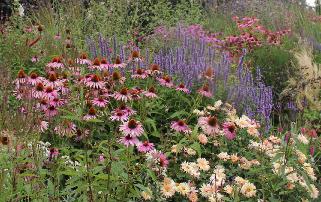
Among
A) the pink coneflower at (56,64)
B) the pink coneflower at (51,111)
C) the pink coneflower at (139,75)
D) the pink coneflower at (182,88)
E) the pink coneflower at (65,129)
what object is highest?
the pink coneflower at (56,64)

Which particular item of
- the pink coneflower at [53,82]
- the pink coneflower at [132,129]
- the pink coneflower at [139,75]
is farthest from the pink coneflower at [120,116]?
the pink coneflower at [139,75]

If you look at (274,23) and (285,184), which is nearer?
(285,184)

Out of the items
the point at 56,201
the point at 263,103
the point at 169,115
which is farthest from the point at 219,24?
the point at 56,201

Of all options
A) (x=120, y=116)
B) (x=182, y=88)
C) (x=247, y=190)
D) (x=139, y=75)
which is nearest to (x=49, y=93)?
(x=120, y=116)

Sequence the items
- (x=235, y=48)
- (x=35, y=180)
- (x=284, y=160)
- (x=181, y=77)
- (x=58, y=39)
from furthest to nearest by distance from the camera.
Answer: (x=235, y=48), (x=58, y=39), (x=181, y=77), (x=284, y=160), (x=35, y=180)

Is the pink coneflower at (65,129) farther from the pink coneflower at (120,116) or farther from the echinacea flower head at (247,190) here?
the echinacea flower head at (247,190)

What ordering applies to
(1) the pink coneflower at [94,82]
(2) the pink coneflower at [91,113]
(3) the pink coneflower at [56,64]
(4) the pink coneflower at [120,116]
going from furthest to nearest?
(3) the pink coneflower at [56,64]
(1) the pink coneflower at [94,82]
(2) the pink coneflower at [91,113]
(4) the pink coneflower at [120,116]

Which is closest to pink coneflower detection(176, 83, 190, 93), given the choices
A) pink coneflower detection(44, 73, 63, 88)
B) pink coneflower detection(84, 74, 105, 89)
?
pink coneflower detection(84, 74, 105, 89)

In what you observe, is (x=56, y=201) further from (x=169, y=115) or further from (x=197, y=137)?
(x=169, y=115)

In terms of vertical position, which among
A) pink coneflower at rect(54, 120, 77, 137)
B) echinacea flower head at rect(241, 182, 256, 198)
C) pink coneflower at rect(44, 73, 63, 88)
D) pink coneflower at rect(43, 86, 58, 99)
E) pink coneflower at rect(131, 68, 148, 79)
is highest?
pink coneflower at rect(44, 73, 63, 88)

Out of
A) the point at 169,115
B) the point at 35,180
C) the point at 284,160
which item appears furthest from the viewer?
the point at 169,115

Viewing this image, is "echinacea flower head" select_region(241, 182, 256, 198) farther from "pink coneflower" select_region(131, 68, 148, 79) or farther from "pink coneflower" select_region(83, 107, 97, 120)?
"pink coneflower" select_region(131, 68, 148, 79)

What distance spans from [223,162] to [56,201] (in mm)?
1318

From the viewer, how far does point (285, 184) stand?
3.20 metres
